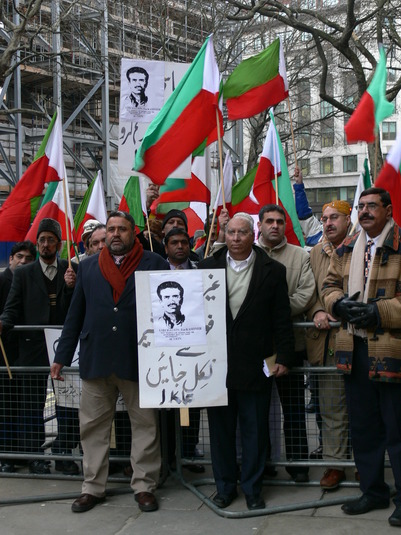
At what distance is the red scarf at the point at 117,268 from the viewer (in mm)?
5680

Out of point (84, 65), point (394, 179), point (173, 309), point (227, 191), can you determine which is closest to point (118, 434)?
point (173, 309)

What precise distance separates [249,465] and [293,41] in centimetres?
2190

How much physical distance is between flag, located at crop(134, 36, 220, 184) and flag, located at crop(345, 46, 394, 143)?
1.66 meters

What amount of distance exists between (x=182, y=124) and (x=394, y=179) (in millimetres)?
2433

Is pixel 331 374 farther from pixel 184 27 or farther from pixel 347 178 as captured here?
pixel 347 178

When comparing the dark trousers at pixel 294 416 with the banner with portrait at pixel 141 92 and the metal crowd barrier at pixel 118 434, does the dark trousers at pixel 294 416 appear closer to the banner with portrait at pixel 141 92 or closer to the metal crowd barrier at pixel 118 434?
the metal crowd barrier at pixel 118 434

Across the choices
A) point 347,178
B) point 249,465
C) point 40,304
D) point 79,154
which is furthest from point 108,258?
point 347,178

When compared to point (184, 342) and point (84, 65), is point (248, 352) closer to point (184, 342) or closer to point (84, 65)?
point (184, 342)

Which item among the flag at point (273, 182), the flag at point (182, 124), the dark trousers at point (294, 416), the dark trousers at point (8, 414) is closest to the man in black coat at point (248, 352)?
the dark trousers at point (294, 416)

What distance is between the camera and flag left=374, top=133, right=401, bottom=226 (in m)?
4.81

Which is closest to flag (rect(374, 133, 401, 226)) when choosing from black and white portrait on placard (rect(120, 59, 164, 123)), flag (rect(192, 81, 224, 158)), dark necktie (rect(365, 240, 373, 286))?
dark necktie (rect(365, 240, 373, 286))

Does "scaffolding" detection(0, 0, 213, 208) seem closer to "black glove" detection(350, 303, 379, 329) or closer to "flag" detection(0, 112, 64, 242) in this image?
"flag" detection(0, 112, 64, 242)

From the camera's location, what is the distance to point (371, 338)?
5.02 m

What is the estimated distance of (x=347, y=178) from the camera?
6881 centimetres
